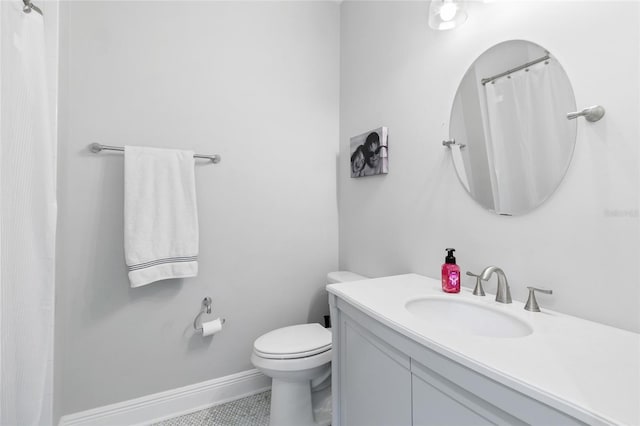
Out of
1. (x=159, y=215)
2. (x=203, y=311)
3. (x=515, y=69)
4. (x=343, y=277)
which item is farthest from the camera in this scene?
(x=343, y=277)

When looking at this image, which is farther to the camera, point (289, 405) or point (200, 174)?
point (200, 174)

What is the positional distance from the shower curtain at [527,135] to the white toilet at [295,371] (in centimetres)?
104

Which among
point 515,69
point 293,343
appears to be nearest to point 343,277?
point 293,343

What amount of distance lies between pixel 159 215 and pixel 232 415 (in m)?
1.15

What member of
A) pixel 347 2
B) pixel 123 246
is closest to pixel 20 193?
pixel 123 246

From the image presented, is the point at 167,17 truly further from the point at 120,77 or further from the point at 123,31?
the point at 120,77

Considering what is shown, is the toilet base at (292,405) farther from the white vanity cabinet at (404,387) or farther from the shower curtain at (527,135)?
the shower curtain at (527,135)

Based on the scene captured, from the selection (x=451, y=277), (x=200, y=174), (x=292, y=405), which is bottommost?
(x=292, y=405)

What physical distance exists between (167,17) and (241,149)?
0.78 m

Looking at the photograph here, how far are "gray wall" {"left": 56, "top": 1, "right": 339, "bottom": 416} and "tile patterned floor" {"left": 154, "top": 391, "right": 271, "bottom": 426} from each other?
18 cm

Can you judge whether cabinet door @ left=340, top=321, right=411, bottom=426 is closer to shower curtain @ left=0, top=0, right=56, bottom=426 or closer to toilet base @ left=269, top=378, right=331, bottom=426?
toilet base @ left=269, top=378, right=331, bottom=426

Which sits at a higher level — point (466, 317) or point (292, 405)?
point (466, 317)

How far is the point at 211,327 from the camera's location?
1.49 metres

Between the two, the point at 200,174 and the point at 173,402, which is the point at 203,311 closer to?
the point at 173,402
